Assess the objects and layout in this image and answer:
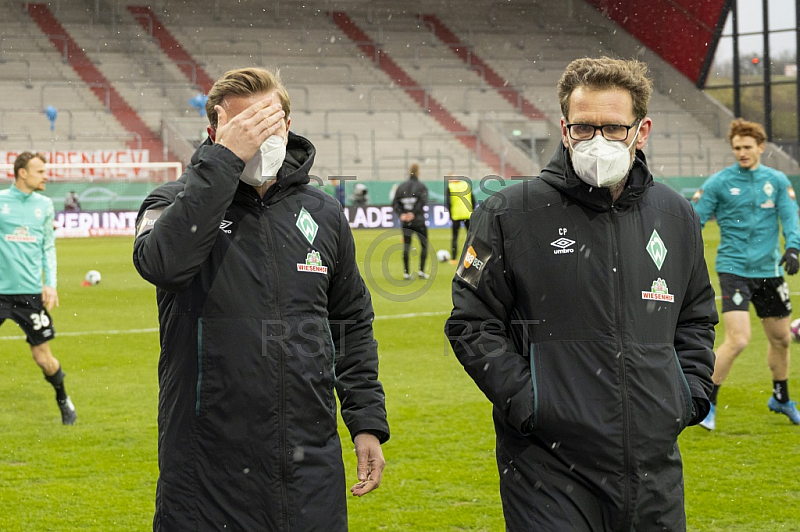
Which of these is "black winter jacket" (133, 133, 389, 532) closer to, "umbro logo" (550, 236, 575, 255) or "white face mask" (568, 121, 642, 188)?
"umbro logo" (550, 236, 575, 255)

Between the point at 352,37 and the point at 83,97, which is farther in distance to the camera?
the point at 352,37

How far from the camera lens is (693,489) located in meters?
5.82

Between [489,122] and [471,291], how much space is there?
36.2 m

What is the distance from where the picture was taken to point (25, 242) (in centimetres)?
800

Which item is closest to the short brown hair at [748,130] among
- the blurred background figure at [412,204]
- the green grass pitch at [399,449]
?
the green grass pitch at [399,449]

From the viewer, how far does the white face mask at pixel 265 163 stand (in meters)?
2.90

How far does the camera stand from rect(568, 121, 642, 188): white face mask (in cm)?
287

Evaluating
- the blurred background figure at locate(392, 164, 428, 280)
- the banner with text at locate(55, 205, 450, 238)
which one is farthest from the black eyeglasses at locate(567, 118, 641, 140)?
the banner with text at locate(55, 205, 450, 238)

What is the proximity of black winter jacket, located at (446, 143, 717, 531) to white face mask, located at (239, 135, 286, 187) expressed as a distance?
62 cm

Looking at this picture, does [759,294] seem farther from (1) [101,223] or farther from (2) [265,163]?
(1) [101,223]

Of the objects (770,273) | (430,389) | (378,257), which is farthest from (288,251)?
(378,257)

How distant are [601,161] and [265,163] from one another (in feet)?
3.16

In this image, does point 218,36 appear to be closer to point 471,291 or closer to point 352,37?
point 352,37

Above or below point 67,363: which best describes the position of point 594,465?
above
